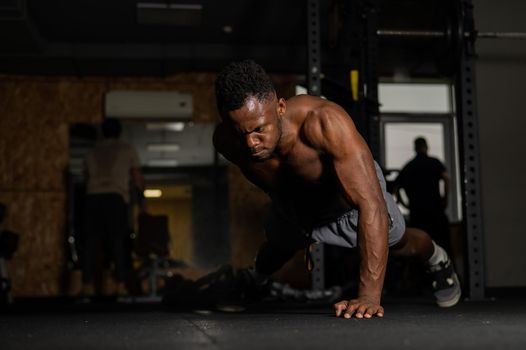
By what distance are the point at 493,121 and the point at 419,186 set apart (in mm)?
739

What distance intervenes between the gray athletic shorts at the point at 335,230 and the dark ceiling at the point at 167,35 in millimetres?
3298

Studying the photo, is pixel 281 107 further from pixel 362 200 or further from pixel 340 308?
pixel 340 308

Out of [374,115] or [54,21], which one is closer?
[374,115]

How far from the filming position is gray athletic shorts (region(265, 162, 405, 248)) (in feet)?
7.32

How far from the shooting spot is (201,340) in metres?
1.40

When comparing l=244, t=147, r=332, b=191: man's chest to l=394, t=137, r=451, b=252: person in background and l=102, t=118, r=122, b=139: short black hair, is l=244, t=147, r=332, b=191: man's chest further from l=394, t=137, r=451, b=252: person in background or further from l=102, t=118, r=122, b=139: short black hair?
l=102, t=118, r=122, b=139: short black hair

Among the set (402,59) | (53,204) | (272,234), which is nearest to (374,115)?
(272,234)

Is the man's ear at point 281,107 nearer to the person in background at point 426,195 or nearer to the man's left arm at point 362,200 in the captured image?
the man's left arm at point 362,200

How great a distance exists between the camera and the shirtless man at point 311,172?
178cm

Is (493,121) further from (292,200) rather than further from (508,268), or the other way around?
(292,200)

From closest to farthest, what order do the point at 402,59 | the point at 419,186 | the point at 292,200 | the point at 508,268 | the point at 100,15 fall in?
the point at 292,200 → the point at 508,268 → the point at 419,186 → the point at 100,15 → the point at 402,59

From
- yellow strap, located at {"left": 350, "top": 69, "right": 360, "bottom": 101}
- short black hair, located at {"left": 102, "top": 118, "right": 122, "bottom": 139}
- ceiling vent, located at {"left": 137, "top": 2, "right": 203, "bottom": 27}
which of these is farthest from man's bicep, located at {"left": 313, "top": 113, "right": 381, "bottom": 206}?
ceiling vent, located at {"left": 137, "top": 2, "right": 203, "bottom": 27}

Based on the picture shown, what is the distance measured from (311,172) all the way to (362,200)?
254 millimetres

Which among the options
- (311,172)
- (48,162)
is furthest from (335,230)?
(48,162)
